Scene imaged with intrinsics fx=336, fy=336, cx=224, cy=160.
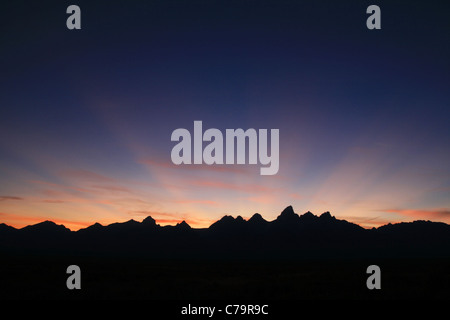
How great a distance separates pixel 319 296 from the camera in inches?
887

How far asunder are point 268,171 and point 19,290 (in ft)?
69.0
